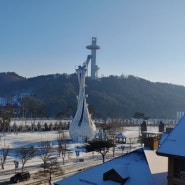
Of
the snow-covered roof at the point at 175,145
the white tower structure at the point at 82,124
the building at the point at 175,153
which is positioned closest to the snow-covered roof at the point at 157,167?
the building at the point at 175,153

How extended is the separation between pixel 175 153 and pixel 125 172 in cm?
473

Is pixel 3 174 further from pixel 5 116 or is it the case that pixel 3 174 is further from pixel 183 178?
pixel 5 116

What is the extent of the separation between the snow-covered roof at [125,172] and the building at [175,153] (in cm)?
270

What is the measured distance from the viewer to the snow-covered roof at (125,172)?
19.4 metres

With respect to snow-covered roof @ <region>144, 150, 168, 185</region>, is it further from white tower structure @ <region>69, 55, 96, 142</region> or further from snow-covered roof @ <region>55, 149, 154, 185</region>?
white tower structure @ <region>69, 55, 96, 142</region>

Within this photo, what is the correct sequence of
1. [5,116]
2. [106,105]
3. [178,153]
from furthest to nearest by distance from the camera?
[106,105] < [5,116] < [178,153]

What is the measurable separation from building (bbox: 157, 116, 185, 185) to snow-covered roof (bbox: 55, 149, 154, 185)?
2700 millimetres

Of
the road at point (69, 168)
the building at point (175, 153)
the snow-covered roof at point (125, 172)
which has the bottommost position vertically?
the road at point (69, 168)

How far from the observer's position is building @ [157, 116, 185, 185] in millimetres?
15945

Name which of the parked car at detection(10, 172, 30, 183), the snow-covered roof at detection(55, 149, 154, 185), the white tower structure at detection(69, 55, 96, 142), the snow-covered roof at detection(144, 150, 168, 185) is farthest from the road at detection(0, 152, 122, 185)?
the snow-covered roof at detection(144, 150, 168, 185)

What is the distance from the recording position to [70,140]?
230 feet

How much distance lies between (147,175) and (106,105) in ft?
565

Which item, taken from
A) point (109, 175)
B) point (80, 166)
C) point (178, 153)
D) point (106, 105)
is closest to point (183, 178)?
point (178, 153)

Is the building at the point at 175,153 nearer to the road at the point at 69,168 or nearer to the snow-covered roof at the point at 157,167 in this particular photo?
the snow-covered roof at the point at 157,167
